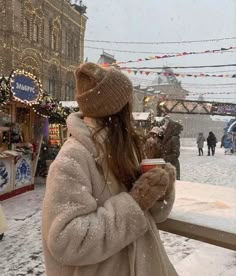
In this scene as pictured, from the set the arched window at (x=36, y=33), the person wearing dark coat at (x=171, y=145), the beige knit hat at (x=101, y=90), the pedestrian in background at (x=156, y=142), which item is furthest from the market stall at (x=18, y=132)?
the arched window at (x=36, y=33)

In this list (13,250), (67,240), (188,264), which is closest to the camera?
(67,240)

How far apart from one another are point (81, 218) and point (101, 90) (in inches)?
19.3

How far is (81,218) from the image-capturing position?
125 centimetres

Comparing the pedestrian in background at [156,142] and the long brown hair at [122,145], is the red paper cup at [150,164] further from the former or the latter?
the pedestrian in background at [156,142]

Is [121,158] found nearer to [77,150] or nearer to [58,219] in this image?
[77,150]

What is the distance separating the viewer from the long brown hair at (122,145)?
54.2 inches

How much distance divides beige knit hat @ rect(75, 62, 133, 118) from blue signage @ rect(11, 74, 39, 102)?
6.29 meters

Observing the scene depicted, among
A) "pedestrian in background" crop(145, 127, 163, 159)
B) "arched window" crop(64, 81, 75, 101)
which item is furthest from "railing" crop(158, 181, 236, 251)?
"arched window" crop(64, 81, 75, 101)

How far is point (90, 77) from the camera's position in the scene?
1.40 m

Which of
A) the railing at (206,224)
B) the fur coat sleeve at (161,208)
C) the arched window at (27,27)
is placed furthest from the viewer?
the arched window at (27,27)

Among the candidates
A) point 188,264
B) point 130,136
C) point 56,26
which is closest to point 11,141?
point 188,264

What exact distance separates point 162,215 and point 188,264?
2.79 m

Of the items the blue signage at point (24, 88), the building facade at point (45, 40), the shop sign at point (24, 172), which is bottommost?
the shop sign at point (24, 172)

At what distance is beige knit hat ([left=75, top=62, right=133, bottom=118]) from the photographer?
1.38 metres
